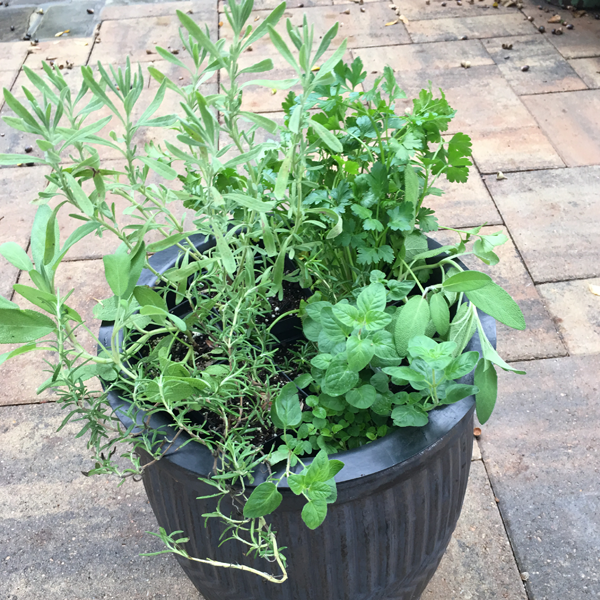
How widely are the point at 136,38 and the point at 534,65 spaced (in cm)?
201

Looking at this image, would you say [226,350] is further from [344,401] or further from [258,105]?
[258,105]

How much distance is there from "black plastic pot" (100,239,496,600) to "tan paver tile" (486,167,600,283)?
119cm

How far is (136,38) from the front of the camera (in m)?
3.22

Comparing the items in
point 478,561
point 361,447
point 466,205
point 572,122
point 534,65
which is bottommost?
point 478,561

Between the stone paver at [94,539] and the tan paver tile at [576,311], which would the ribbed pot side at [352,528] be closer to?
the stone paver at [94,539]

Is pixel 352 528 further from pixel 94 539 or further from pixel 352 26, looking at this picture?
pixel 352 26

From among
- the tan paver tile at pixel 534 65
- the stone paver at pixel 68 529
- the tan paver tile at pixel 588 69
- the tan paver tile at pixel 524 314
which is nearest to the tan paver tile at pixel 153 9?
the tan paver tile at pixel 534 65

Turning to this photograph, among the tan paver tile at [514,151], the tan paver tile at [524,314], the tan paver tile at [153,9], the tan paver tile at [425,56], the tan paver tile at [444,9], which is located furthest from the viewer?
the tan paver tile at [153,9]

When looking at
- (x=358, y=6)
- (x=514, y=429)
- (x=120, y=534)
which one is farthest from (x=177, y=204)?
(x=358, y=6)

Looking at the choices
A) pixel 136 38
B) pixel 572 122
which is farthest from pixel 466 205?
pixel 136 38

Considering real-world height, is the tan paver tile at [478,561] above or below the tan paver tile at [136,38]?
below

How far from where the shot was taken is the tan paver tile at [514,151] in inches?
92.4

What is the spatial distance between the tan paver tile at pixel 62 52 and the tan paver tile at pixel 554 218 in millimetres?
2137

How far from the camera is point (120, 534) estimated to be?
1433 millimetres
